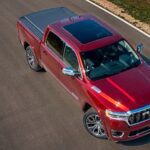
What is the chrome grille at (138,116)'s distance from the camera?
930 centimetres

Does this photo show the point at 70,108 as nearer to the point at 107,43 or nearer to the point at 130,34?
the point at 107,43

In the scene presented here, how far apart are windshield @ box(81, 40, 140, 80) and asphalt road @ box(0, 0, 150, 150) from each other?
1.54 meters

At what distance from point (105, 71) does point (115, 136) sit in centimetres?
163

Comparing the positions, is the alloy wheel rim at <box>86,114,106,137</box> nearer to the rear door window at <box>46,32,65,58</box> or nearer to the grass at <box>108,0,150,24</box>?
the rear door window at <box>46,32,65,58</box>

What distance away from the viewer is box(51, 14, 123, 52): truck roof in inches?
416

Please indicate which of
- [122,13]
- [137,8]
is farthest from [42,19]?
[137,8]

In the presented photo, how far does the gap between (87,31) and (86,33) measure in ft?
0.32

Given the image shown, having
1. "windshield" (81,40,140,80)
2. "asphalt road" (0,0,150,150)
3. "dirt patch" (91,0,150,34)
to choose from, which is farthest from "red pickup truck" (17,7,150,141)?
"dirt patch" (91,0,150,34)

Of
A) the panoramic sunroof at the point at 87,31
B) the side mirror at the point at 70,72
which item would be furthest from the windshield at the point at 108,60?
the panoramic sunroof at the point at 87,31

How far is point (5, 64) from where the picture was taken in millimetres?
13445

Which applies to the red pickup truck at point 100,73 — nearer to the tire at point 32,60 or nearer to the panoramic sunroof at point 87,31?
the panoramic sunroof at point 87,31

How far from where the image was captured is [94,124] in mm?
10117

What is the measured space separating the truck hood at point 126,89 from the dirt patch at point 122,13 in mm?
5858

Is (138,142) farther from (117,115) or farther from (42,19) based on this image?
(42,19)
